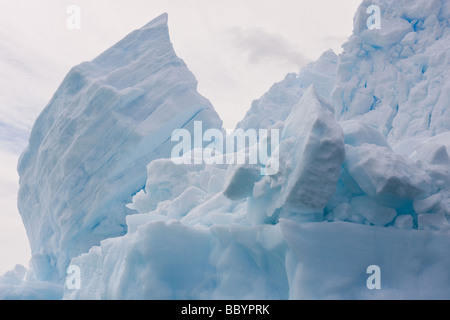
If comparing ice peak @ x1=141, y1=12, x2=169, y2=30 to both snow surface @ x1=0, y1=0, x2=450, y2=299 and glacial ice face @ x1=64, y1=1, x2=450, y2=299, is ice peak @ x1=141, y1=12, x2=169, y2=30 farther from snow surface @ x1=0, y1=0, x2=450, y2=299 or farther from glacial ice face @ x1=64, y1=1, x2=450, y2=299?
glacial ice face @ x1=64, y1=1, x2=450, y2=299

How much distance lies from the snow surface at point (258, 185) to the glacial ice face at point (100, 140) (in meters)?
0.03

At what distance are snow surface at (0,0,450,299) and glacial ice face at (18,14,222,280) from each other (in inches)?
1.2

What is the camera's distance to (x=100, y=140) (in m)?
8.96

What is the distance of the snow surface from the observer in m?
3.40

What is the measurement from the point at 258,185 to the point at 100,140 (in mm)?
5949

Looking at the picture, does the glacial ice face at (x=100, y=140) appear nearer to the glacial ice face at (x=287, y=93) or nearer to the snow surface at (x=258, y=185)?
the snow surface at (x=258, y=185)

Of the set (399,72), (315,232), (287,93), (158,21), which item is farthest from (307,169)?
(287,93)

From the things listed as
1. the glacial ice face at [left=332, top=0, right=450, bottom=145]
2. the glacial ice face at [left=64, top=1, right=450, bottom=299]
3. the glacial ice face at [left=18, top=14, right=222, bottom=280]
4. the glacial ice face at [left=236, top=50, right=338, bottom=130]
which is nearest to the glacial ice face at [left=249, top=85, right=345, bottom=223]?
the glacial ice face at [left=64, top=1, right=450, bottom=299]

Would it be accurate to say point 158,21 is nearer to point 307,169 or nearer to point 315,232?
point 307,169

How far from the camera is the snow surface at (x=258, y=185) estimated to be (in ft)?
11.1

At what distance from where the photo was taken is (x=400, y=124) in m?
8.05

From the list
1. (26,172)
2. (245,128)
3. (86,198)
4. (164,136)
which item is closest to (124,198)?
(86,198)

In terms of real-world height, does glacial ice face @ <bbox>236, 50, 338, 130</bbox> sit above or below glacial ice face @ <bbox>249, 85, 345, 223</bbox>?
above
